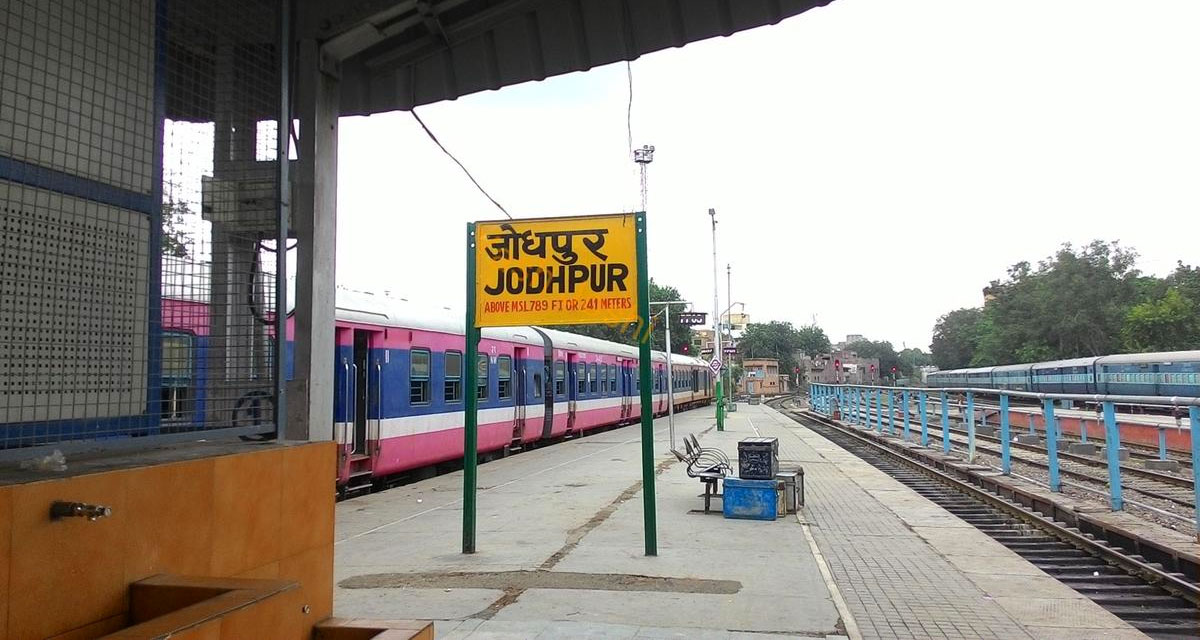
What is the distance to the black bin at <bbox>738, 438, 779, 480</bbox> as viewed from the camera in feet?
31.7

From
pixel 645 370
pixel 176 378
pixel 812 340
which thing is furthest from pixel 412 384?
pixel 812 340

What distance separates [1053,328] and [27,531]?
244ft

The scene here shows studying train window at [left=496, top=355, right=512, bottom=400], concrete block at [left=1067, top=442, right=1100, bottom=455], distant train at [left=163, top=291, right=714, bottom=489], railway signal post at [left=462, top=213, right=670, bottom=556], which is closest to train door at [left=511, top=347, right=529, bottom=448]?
distant train at [left=163, top=291, right=714, bottom=489]

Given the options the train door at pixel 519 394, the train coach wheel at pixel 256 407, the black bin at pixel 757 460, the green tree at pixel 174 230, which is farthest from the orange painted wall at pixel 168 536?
the train door at pixel 519 394

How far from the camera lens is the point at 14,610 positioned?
6.89 ft

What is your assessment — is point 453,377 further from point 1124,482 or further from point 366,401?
point 1124,482

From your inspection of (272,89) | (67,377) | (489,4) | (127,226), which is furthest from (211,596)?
(489,4)

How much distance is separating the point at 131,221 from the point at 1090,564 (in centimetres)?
859

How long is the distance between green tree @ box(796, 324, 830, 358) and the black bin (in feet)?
349

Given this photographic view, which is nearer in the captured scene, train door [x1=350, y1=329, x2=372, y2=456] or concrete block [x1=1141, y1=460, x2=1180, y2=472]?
train door [x1=350, y1=329, x2=372, y2=456]

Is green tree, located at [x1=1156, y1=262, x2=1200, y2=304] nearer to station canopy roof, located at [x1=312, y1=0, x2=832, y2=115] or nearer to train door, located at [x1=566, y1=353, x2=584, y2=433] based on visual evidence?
train door, located at [x1=566, y1=353, x2=584, y2=433]

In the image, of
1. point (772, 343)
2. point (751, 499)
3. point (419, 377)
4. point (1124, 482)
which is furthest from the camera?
point (772, 343)

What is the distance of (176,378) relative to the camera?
3.61m

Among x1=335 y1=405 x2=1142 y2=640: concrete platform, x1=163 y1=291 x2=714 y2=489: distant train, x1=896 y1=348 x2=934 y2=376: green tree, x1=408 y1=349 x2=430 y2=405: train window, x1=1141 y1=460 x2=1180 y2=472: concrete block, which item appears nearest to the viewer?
x1=163 y1=291 x2=714 y2=489: distant train
